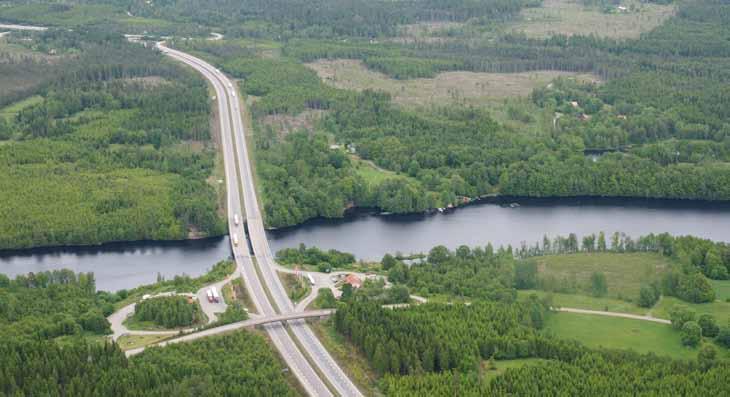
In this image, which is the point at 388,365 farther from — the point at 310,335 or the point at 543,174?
the point at 543,174

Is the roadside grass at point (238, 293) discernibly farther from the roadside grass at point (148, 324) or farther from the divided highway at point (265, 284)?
the roadside grass at point (148, 324)

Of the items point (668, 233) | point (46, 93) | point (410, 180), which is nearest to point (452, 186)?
point (410, 180)

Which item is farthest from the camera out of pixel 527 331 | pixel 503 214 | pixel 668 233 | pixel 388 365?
pixel 503 214

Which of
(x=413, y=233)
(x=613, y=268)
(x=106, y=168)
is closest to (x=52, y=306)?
(x=413, y=233)

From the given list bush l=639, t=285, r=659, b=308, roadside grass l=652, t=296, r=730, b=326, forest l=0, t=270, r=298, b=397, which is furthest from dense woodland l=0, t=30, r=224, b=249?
roadside grass l=652, t=296, r=730, b=326

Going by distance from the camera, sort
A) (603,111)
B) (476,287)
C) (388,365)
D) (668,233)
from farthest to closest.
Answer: (603,111) < (668,233) < (476,287) < (388,365)

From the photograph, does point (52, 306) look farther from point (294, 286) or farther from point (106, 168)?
point (106, 168)
